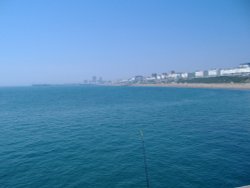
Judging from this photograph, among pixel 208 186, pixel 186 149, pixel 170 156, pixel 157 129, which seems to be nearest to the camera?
pixel 208 186

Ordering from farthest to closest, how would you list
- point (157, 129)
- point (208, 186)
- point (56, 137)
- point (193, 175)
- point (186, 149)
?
1. point (157, 129)
2. point (56, 137)
3. point (186, 149)
4. point (193, 175)
5. point (208, 186)

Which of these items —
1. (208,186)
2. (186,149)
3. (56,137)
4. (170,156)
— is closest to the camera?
(208,186)

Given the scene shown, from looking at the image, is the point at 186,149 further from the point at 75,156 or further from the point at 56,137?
the point at 56,137

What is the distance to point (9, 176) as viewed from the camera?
1856cm

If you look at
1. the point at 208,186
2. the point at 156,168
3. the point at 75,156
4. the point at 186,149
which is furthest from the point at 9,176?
the point at 186,149

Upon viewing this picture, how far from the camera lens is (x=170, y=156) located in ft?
74.3

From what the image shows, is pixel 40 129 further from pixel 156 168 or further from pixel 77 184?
pixel 156 168

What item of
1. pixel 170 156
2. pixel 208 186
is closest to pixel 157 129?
pixel 170 156

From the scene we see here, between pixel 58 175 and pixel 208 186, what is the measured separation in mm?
13915

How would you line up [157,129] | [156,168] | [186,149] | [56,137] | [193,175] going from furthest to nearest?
[157,129] < [56,137] < [186,149] < [156,168] < [193,175]

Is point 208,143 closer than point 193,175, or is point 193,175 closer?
point 193,175

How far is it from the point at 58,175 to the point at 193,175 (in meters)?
13.1

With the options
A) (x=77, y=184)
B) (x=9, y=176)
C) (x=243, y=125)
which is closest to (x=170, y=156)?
(x=77, y=184)

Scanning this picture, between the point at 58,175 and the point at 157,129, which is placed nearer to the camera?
the point at 58,175
